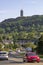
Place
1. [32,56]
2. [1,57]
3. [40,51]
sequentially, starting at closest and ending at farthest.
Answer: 1. [32,56]
2. [1,57]
3. [40,51]

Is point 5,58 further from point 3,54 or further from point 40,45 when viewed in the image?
point 40,45

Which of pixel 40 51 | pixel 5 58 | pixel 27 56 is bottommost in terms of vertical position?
pixel 40 51

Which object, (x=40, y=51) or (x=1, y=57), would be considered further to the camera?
(x=40, y=51)

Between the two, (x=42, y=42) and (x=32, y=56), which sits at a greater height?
(x=32, y=56)

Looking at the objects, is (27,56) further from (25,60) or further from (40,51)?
(40,51)

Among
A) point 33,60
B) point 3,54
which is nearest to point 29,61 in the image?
point 33,60

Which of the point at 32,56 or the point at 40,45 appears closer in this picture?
the point at 32,56

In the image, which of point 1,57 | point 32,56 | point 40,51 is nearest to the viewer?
point 32,56

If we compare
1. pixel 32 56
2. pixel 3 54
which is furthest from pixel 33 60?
pixel 3 54

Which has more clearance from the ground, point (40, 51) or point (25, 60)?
point (25, 60)
